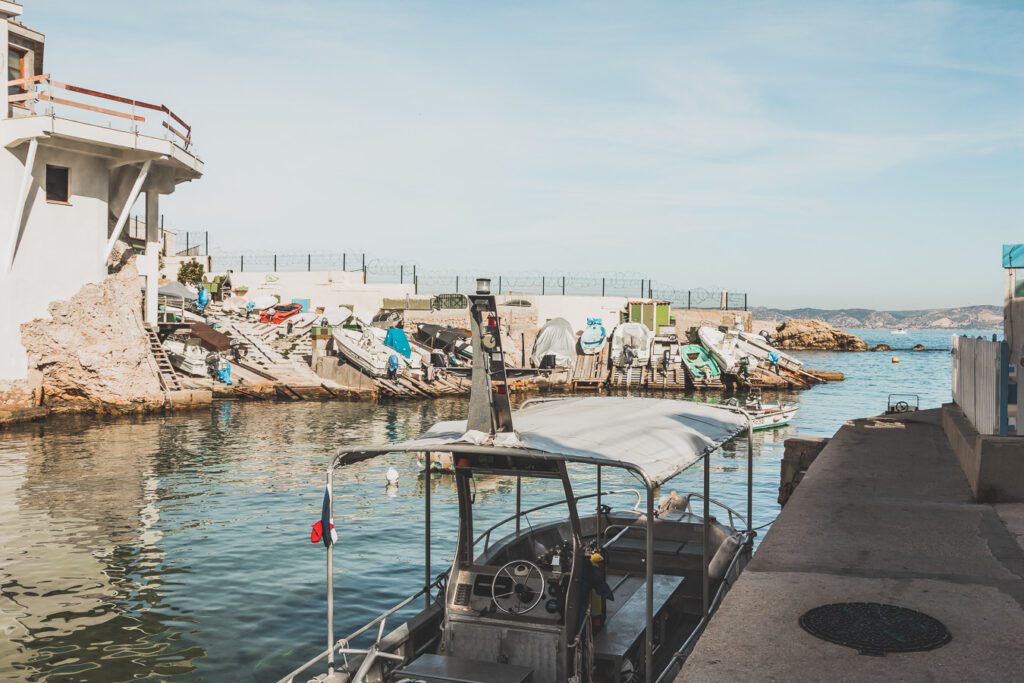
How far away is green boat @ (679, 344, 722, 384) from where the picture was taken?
5841 centimetres

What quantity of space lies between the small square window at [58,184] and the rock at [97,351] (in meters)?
3.79

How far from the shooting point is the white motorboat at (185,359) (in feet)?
153

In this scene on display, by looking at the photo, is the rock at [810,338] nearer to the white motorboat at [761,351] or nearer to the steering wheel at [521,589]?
the white motorboat at [761,351]

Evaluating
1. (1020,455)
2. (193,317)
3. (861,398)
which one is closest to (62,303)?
(193,317)

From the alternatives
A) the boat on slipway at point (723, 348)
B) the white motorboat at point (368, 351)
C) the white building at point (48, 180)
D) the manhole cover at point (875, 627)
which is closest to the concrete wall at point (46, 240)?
the white building at point (48, 180)

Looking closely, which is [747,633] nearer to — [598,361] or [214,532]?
[214,532]

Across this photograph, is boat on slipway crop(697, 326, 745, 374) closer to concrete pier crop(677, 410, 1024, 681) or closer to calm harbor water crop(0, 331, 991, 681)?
calm harbor water crop(0, 331, 991, 681)

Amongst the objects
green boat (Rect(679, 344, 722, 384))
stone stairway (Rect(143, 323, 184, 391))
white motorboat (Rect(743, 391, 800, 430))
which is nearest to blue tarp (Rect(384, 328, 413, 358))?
stone stairway (Rect(143, 323, 184, 391))

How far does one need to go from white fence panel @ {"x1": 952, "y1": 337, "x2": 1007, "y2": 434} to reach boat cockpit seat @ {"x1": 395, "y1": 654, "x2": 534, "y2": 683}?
8.74 m

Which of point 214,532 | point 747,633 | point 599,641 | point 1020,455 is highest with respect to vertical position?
point 1020,455

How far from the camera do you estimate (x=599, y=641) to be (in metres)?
9.02

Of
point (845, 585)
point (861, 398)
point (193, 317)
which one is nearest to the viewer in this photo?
point (845, 585)

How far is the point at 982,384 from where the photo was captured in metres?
14.8

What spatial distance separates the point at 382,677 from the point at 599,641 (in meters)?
2.16
